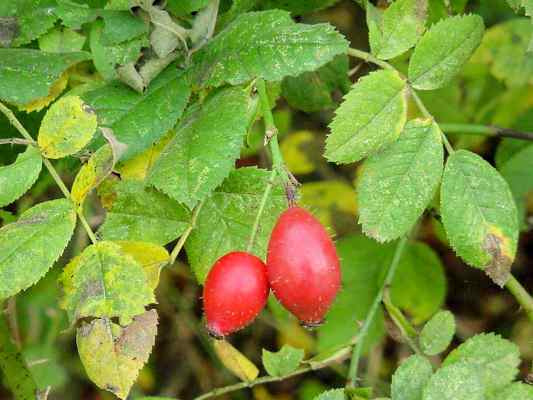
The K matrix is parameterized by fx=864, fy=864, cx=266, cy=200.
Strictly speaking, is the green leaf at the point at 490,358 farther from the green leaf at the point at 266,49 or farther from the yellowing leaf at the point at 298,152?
the yellowing leaf at the point at 298,152

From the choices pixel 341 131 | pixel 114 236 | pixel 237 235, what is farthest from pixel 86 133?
pixel 341 131

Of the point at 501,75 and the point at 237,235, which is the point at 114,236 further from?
the point at 501,75

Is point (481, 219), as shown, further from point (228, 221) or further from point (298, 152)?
point (298, 152)

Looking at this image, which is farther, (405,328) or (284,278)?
(405,328)

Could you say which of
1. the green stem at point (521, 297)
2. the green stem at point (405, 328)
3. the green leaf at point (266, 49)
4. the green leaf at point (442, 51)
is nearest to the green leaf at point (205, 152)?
the green leaf at point (266, 49)

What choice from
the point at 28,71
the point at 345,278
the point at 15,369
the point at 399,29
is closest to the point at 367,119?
the point at 399,29

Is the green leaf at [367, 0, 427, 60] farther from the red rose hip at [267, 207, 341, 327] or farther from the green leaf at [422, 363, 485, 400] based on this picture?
the green leaf at [422, 363, 485, 400]
